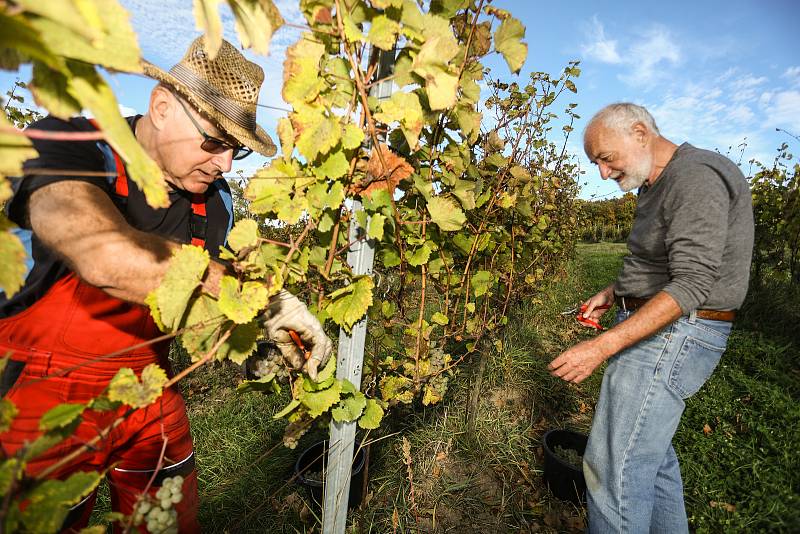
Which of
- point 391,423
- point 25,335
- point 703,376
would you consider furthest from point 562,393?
point 25,335

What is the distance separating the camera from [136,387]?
2.31 ft

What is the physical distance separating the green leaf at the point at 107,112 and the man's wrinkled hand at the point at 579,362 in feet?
5.63

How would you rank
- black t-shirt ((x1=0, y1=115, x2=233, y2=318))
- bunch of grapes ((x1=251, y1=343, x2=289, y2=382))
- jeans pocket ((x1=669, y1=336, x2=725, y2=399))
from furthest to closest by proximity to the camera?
jeans pocket ((x1=669, y1=336, x2=725, y2=399)) < bunch of grapes ((x1=251, y1=343, x2=289, y2=382)) < black t-shirt ((x1=0, y1=115, x2=233, y2=318))

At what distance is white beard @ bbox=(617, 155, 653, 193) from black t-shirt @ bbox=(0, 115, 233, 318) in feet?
7.09

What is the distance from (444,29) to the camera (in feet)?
3.29

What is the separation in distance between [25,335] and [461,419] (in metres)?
2.89

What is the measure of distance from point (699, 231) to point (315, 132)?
5.45 ft

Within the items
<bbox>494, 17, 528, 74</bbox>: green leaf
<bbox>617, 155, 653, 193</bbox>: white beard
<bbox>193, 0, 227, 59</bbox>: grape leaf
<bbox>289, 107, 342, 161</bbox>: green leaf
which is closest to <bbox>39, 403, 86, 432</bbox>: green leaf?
<bbox>193, 0, 227, 59</bbox>: grape leaf

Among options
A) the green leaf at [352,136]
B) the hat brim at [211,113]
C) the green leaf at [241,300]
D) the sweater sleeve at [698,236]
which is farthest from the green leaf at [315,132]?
the sweater sleeve at [698,236]

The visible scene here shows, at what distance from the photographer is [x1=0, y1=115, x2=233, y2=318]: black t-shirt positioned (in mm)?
1076

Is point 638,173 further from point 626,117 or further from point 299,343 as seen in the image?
point 299,343

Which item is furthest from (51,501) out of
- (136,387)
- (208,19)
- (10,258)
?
(208,19)

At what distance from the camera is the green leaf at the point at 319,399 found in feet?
4.22

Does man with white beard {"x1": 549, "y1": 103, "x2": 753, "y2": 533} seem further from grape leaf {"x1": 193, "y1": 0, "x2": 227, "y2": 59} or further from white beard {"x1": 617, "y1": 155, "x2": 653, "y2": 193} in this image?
grape leaf {"x1": 193, "y1": 0, "x2": 227, "y2": 59}
